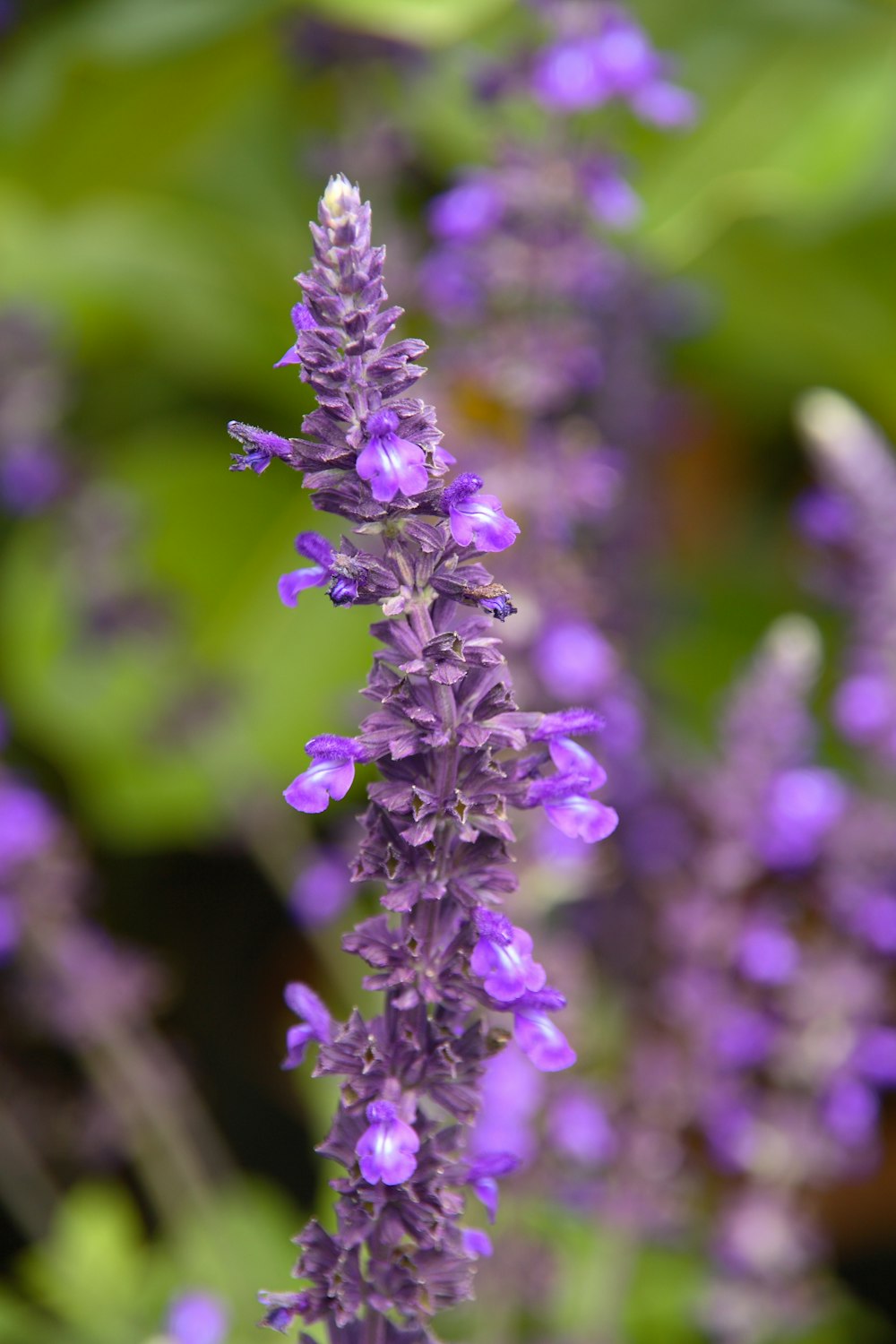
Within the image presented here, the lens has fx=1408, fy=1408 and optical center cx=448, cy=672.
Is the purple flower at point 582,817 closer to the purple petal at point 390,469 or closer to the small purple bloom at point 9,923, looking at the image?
the purple petal at point 390,469

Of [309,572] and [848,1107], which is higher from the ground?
[848,1107]


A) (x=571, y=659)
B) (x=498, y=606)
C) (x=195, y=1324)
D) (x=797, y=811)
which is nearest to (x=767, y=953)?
(x=797, y=811)

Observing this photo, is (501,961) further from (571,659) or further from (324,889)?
(324,889)

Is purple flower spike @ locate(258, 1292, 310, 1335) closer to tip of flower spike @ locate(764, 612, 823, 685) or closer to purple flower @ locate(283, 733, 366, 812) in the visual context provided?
purple flower @ locate(283, 733, 366, 812)

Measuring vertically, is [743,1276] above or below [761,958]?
below

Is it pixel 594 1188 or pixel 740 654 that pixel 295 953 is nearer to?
pixel 740 654

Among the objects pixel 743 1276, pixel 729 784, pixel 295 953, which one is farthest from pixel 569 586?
pixel 295 953
